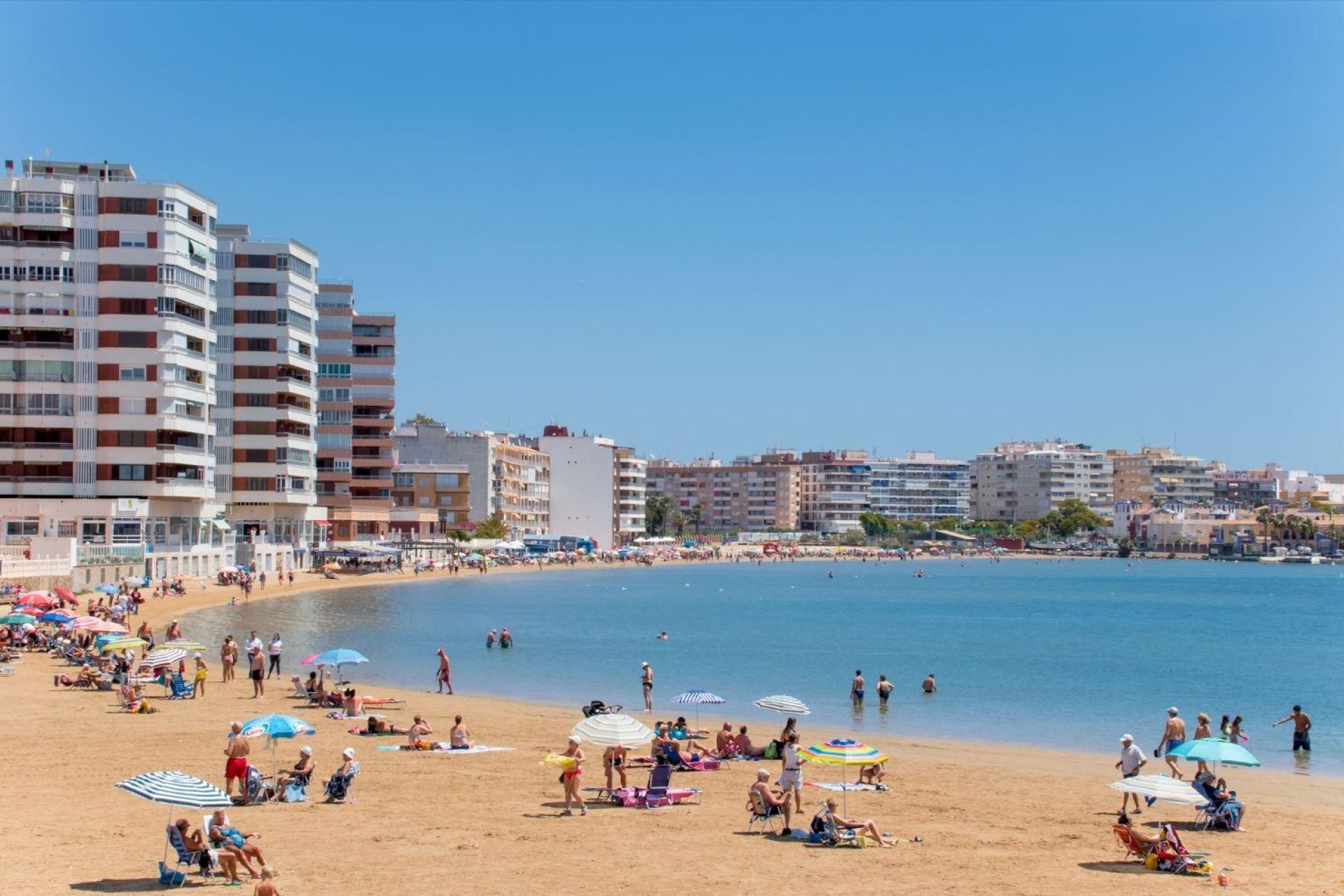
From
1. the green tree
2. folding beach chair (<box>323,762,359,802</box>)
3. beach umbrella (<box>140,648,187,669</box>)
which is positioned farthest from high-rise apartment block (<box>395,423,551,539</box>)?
folding beach chair (<box>323,762,359,802</box>)

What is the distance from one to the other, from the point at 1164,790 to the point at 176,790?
46.0 feet

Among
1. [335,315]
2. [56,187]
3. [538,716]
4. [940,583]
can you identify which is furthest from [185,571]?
[940,583]

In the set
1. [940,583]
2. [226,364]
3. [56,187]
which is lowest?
[940,583]

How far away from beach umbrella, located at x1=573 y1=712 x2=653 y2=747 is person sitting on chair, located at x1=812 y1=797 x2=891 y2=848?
3.62 metres

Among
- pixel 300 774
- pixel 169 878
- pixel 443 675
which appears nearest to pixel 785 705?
pixel 300 774

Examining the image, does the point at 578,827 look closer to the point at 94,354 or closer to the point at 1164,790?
the point at 1164,790

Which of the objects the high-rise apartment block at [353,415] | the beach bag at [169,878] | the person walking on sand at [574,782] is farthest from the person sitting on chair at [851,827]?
the high-rise apartment block at [353,415]

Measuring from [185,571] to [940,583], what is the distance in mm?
91434

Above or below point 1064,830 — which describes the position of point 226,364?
above

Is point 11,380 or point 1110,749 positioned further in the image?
point 11,380

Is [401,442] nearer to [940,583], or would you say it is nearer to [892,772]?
[940,583]

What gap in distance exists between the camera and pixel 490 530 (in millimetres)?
147750

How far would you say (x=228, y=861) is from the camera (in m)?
17.8

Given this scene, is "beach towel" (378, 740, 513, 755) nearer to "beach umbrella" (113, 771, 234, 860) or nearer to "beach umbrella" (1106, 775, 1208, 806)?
"beach umbrella" (113, 771, 234, 860)
